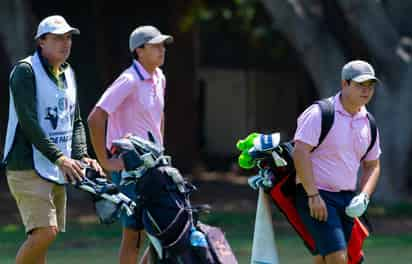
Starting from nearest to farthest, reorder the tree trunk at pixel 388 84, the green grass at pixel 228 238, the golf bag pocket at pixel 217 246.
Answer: the golf bag pocket at pixel 217 246 < the green grass at pixel 228 238 < the tree trunk at pixel 388 84

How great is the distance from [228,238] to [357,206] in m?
5.32

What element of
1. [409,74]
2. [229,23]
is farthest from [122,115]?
[229,23]

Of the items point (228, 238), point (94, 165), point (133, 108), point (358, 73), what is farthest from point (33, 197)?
point (228, 238)

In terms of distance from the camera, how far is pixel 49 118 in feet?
23.9

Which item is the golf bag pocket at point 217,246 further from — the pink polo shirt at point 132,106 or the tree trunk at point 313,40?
the tree trunk at point 313,40

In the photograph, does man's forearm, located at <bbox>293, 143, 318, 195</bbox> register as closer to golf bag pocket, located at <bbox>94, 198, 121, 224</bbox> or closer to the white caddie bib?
golf bag pocket, located at <bbox>94, 198, 121, 224</bbox>

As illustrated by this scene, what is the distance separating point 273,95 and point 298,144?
60.4 ft

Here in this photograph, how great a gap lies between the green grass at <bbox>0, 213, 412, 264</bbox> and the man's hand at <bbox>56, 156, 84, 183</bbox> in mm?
3713

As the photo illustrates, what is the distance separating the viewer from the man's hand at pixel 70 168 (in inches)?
272

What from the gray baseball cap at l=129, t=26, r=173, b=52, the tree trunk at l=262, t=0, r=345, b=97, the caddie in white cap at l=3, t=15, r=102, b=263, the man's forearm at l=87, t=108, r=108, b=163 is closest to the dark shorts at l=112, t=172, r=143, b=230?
the man's forearm at l=87, t=108, r=108, b=163

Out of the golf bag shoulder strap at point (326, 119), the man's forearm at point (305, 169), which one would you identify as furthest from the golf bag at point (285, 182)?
the man's forearm at point (305, 169)

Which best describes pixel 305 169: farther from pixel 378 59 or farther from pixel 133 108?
pixel 378 59

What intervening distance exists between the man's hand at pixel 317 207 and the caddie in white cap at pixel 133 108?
51.8 inches

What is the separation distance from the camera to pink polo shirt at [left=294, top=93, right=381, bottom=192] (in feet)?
23.6
